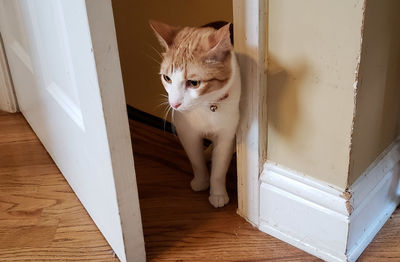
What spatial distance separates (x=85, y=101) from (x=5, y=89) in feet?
2.88

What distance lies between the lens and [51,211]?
4.15ft

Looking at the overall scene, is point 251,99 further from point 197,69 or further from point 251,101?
point 197,69

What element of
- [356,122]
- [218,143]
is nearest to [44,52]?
[218,143]

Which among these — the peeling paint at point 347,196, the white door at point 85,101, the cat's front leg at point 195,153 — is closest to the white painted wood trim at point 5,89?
the white door at point 85,101

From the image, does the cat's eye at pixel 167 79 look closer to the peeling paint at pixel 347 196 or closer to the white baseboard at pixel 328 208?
the white baseboard at pixel 328 208

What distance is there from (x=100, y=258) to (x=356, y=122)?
2.10 ft

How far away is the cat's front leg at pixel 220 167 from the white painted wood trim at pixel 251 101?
0.13 feet

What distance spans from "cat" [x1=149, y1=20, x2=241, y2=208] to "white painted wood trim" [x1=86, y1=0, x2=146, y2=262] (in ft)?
0.40

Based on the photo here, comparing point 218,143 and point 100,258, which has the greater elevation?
point 218,143

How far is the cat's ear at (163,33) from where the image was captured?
3.28 feet

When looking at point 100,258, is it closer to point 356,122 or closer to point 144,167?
point 144,167

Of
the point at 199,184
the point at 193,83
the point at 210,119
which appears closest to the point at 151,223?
the point at 199,184

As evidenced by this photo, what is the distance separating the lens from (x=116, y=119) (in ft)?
2.93

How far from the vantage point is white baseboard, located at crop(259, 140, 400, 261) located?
1013mm
